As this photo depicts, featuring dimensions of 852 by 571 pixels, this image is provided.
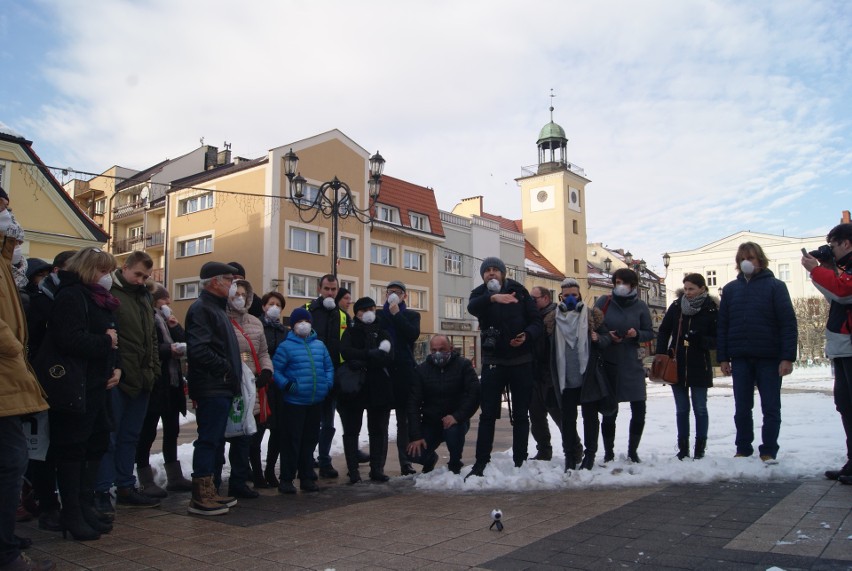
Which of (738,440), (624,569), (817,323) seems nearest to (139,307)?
(624,569)

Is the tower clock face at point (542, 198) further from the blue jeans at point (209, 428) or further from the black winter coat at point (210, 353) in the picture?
the blue jeans at point (209, 428)

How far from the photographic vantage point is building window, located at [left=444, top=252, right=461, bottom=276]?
47.8m

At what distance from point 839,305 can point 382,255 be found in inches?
1484

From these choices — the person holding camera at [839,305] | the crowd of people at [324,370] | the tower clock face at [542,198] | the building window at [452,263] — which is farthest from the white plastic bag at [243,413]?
the tower clock face at [542,198]

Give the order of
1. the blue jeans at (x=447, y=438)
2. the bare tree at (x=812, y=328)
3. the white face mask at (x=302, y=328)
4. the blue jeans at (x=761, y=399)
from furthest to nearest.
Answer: the bare tree at (x=812, y=328), the blue jeans at (x=447, y=438), the white face mask at (x=302, y=328), the blue jeans at (x=761, y=399)

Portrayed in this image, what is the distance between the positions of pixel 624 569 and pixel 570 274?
61425mm

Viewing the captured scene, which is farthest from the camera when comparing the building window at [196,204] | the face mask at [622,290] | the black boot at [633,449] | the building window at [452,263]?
the building window at [452,263]

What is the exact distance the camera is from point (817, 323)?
51.4 m

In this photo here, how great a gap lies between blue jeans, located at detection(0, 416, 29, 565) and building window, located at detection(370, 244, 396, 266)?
37.9 meters

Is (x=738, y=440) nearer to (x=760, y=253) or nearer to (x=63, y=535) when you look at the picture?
(x=760, y=253)

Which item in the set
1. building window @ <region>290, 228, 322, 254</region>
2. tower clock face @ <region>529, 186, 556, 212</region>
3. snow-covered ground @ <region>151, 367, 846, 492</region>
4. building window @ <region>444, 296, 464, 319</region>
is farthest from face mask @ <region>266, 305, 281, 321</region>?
tower clock face @ <region>529, 186, 556, 212</region>

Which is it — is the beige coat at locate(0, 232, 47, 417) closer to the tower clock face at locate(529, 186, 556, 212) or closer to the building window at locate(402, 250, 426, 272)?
the building window at locate(402, 250, 426, 272)

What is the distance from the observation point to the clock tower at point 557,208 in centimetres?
6341

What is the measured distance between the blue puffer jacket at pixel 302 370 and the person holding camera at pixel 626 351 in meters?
2.83
